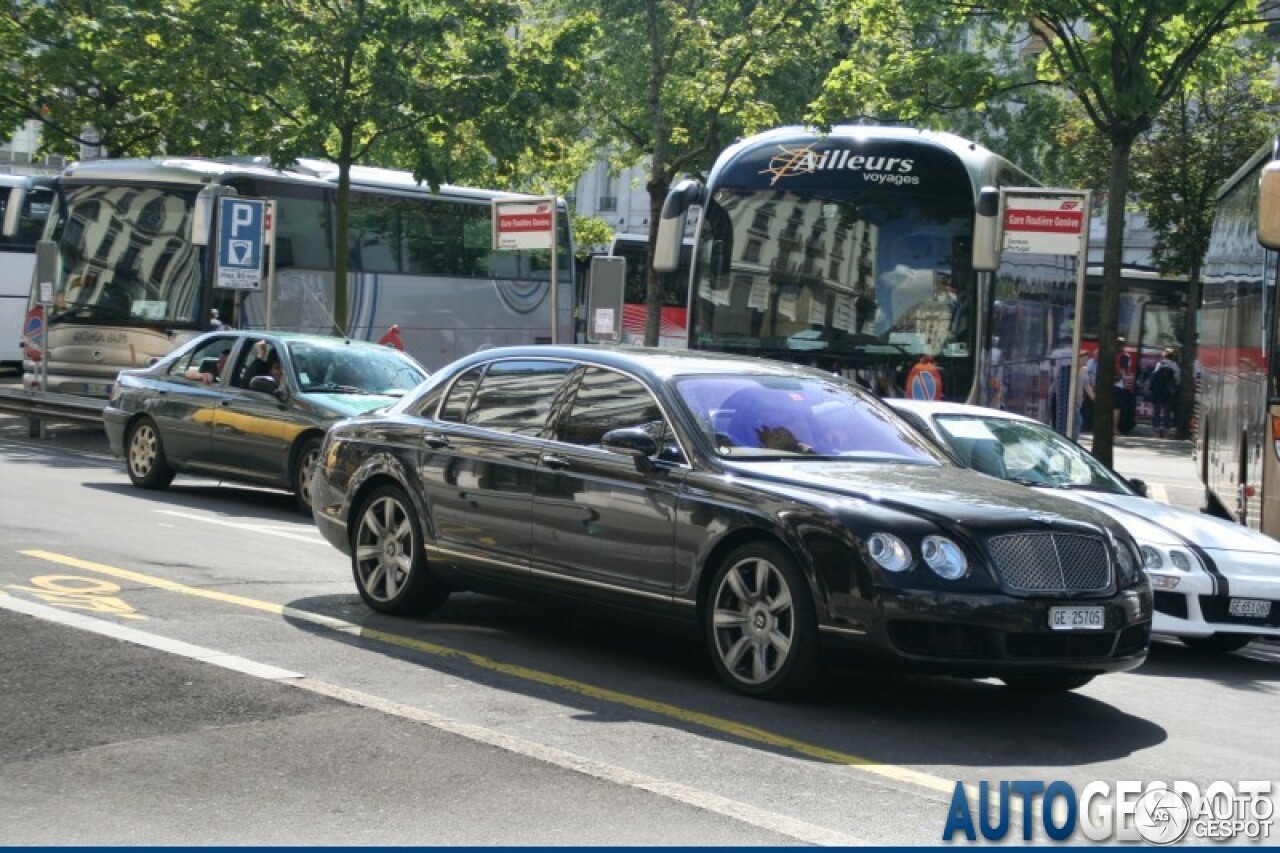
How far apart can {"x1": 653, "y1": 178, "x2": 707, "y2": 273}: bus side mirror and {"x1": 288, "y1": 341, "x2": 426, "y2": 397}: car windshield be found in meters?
2.63

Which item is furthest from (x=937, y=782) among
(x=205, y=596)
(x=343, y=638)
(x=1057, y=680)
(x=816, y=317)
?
(x=816, y=317)

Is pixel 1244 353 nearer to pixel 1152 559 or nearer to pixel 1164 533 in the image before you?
pixel 1164 533

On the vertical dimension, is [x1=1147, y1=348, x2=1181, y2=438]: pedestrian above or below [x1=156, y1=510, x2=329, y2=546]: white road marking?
above

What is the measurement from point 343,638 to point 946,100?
13.4 m

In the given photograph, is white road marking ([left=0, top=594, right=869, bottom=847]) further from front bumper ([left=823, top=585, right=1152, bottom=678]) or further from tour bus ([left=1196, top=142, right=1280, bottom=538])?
tour bus ([left=1196, top=142, right=1280, bottom=538])

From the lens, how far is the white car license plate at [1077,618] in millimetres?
8166

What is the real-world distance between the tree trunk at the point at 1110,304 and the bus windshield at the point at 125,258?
13.0 meters

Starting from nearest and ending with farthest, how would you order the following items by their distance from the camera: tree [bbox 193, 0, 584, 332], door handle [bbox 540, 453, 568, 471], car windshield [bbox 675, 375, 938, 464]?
car windshield [bbox 675, 375, 938, 464] → door handle [bbox 540, 453, 568, 471] → tree [bbox 193, 0, 584, 332]

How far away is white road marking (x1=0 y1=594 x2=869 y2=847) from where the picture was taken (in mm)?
6246

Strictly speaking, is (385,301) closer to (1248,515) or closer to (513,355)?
(1248,515)

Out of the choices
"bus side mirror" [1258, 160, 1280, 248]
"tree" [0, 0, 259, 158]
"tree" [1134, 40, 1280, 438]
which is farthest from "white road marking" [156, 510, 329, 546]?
"tree" [1134, 40, 1280, 438]

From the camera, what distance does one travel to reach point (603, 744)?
7453 mm

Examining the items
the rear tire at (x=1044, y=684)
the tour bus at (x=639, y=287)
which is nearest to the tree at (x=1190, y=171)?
the tour bus at (x=639, y=287)

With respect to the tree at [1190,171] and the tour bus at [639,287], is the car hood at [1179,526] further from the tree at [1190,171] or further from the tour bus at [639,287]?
the tour bus at [639,287]
